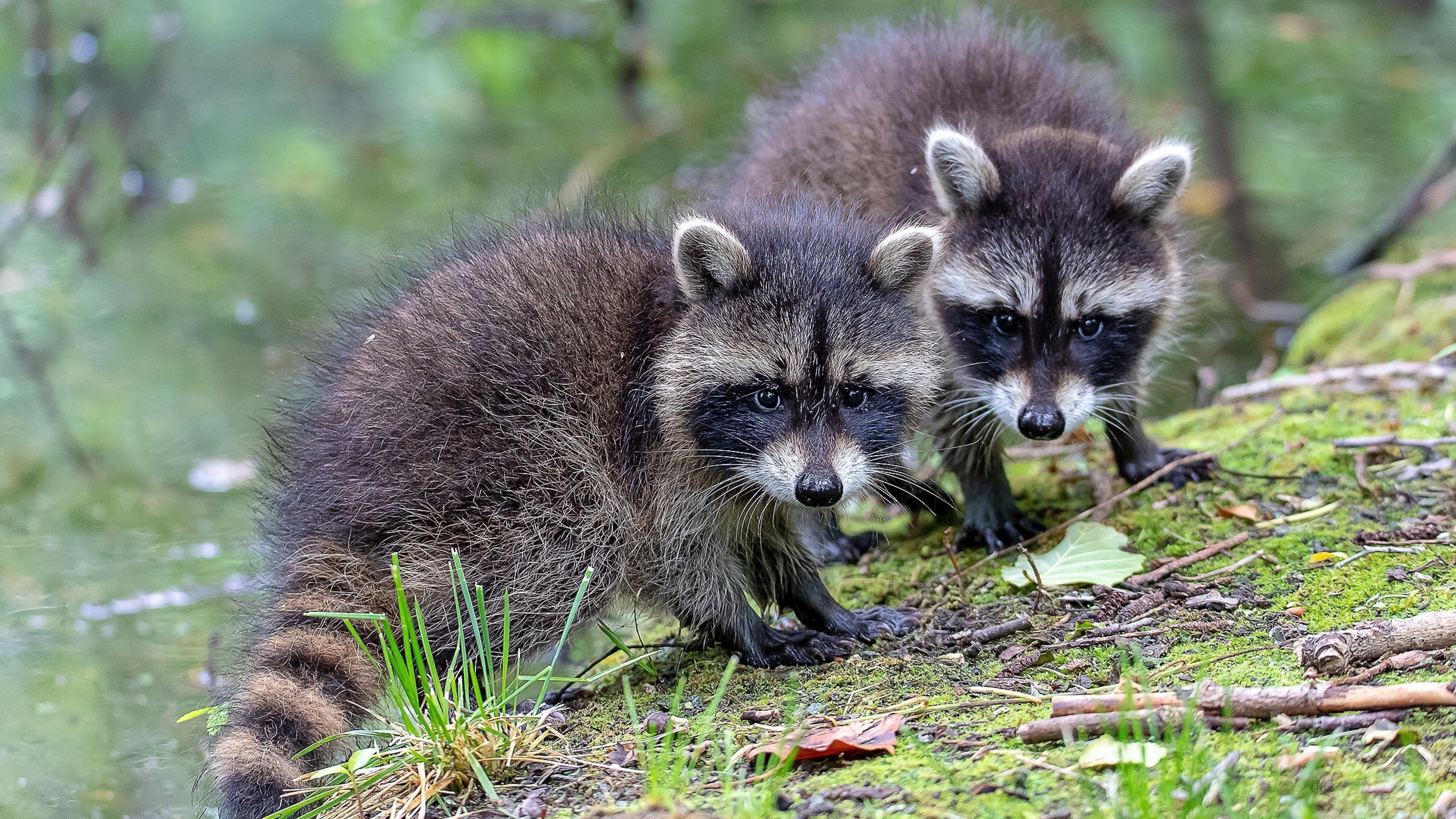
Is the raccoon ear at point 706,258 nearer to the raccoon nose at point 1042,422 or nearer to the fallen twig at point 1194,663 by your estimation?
the raccoon nose at point 1042,422

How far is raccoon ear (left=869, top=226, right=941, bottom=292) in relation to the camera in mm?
4273

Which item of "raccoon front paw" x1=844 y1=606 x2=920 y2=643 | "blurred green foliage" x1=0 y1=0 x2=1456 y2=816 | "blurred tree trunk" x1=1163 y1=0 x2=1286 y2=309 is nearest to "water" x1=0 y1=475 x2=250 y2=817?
"blurred green foliage" x1=0 y1=0 x2=1456 y2=816

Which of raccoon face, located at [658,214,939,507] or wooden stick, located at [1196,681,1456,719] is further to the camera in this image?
raccoon face, located at [658,214,939,507]

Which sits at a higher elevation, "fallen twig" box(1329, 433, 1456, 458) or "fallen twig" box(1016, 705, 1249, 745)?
"fallen twig" box(1016, 705, 1249, 745)

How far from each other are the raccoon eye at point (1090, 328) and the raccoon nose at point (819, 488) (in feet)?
5.04

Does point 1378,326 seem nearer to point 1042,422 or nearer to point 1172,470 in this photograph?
point 1172,470

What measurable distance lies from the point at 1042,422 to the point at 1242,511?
0.87 meters

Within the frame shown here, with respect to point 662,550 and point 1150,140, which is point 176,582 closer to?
point 662,550

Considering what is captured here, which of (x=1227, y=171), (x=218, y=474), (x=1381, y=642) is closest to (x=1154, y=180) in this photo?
(x=1381, y=642)

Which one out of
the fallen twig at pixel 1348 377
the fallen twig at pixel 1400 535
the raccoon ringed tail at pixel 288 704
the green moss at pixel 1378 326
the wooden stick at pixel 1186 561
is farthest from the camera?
the green moss at pixel 1378 326

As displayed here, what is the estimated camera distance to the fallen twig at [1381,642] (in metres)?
3.23

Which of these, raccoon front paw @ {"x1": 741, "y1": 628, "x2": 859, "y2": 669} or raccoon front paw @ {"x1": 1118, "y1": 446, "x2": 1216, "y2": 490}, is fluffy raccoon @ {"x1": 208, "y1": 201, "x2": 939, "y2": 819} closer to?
raccoon front paw @ {"x1": 741, "y1": 628, "x2": 859, "y2": 669}

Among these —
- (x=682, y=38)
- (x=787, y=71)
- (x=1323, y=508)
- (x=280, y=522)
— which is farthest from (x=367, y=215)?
(x=1323, y=508)

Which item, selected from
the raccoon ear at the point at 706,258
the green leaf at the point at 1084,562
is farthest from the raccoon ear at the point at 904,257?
the green leaf at the point at 1084,562
